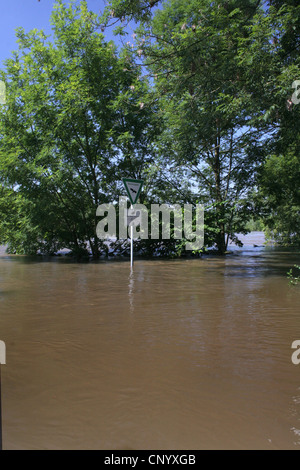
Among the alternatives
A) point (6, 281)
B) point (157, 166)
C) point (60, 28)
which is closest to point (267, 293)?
point (6, 281)

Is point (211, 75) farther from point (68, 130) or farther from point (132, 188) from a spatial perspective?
point (68, 130)

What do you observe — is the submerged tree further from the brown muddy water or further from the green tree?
the brown muddy water

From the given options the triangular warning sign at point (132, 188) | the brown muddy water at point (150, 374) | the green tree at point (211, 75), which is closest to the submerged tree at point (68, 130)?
the green tree at point (211, 75)

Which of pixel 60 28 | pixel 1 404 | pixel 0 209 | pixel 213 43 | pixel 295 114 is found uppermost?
pixel 60 28

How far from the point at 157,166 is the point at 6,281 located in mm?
9321

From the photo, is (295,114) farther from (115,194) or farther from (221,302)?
(115,194)

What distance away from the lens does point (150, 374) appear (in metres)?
3.00

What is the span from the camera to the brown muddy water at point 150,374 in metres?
2.14

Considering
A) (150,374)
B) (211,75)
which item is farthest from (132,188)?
(150,374)

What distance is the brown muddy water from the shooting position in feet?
7.02

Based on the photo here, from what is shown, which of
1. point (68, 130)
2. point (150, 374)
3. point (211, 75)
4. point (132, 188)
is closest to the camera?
point (150, 374)

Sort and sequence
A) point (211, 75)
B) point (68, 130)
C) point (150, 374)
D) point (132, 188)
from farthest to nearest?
point (68, 130) → point (132, 188) → point (211, 75) → point (150, 374)

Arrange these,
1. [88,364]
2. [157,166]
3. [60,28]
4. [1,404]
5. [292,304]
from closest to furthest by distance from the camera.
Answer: [1,404], [88,364], [292,304], [60,28], [157,166]

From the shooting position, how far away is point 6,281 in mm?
8781
